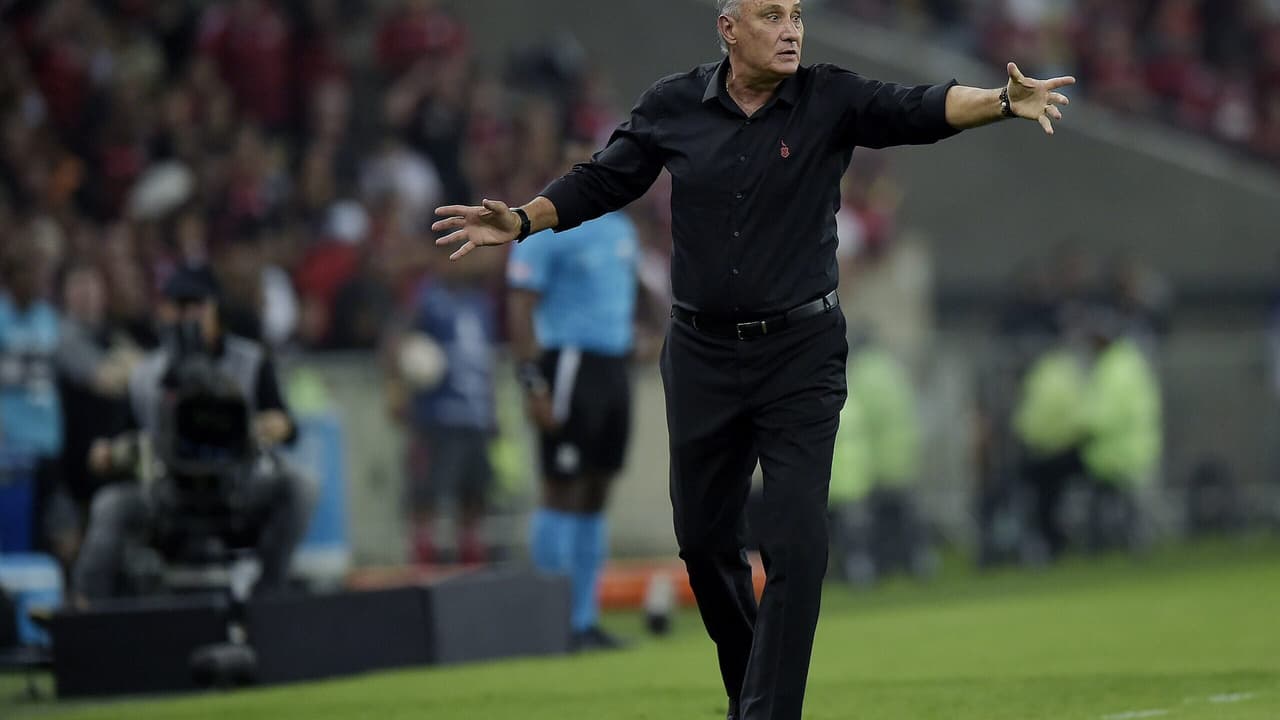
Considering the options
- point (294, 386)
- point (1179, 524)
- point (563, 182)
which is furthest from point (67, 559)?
point (1179, 524)

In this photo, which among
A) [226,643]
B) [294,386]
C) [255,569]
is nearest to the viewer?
[226,643]

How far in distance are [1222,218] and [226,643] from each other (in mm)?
17088

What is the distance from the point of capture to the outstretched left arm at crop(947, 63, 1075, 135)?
6871mm

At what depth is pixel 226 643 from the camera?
10.5m

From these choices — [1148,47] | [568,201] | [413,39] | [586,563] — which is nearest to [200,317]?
[586,563]

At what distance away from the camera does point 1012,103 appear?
272 inches

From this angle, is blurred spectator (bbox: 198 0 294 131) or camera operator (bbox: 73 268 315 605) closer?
camera operator (bbox: 73 268 315 605)

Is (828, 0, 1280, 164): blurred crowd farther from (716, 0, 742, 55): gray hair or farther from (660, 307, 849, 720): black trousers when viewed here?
(660, 307, 849, 720): black trousers

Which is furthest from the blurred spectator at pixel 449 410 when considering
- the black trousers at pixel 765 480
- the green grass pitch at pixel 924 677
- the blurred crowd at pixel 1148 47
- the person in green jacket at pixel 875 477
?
the blurred crowd at pixel 1148 47

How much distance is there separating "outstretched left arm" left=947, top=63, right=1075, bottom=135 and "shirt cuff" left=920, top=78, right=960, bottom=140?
0.02m

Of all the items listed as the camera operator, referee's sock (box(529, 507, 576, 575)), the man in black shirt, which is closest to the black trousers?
the man in black shirt

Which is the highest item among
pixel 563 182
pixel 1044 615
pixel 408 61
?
pixel 408 61

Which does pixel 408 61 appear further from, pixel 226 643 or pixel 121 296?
pixel 226 643

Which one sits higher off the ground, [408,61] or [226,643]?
[408,61]
